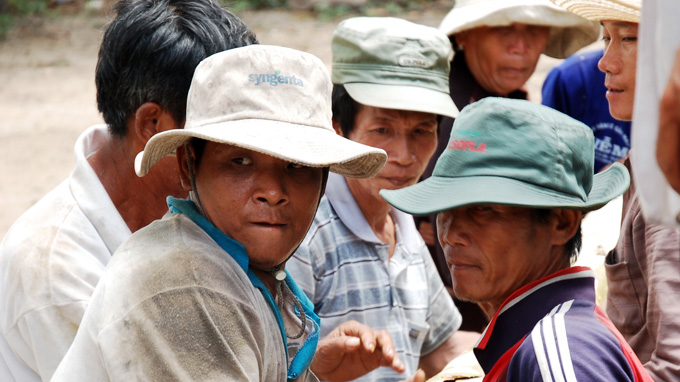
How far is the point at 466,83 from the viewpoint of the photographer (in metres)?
4.32

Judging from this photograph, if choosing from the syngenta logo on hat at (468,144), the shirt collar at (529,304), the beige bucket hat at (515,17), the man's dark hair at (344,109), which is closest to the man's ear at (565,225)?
the shirt collar at (529,304)

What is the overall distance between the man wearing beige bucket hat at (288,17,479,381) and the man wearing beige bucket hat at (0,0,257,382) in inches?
27.1

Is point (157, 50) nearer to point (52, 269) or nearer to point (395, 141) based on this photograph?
point (52, 269)

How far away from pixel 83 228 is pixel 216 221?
0.69 meters

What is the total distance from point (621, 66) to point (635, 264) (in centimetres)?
81

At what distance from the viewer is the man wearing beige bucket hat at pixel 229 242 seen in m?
1.63

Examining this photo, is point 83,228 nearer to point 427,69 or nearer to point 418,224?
point 427,69

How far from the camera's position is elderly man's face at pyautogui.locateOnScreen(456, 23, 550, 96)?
A: 169 inches

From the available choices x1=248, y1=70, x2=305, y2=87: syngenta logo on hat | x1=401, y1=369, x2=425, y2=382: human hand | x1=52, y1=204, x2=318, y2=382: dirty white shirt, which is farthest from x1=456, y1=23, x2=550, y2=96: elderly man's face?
x1=52, y1=204, x2=318, y2=382: dirty white shirt

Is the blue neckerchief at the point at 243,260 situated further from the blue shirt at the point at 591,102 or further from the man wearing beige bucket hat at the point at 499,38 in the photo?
the blue shirt at the point at 591,102

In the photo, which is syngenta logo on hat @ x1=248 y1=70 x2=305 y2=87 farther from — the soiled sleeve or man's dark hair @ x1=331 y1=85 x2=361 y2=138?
man's dark hair @ x1=331 y1=85 x2=361 y2=138

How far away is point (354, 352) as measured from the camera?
2.54m

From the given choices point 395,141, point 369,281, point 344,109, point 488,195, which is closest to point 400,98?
point 395,141

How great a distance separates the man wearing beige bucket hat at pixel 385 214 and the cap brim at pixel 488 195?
88 cm
